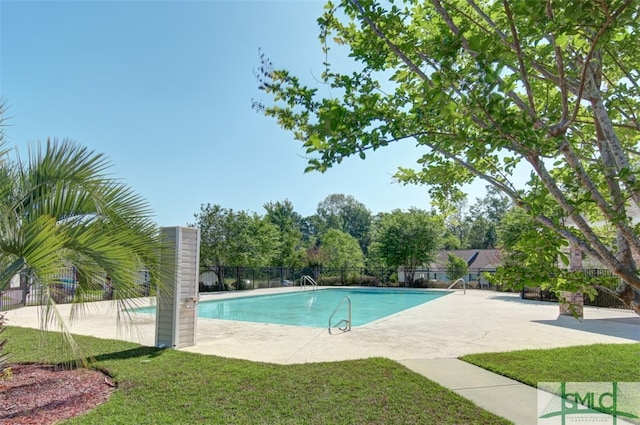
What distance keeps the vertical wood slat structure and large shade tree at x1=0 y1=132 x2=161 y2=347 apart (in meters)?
2.81

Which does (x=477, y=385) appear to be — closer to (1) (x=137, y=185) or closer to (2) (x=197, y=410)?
(2) (x=197, y=410)

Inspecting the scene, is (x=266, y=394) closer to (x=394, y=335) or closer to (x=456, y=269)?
(x=394, y=335)

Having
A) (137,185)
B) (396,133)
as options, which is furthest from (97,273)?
Result: (396,133)

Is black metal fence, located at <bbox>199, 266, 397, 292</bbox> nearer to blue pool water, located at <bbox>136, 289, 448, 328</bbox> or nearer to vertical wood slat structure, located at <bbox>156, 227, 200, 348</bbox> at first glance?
blue pool water, located at <bbox>136, 289, 448, 328</bbox>

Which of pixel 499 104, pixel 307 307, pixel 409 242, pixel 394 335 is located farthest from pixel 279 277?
pixel 499 104

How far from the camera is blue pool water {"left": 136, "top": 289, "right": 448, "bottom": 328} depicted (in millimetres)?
12055

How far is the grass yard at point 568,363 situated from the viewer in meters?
4.70

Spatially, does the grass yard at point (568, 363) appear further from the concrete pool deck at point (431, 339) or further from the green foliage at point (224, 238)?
the green foliage at point (224, 238)

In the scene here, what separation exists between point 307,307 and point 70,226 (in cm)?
1340

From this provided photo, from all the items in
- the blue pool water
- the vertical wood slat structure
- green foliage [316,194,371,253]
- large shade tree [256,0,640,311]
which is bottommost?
the blue pool water

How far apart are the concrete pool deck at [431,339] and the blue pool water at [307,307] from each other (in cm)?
234

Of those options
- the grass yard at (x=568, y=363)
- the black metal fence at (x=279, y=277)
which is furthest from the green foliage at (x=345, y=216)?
the grass yard at (x=568, y=363)

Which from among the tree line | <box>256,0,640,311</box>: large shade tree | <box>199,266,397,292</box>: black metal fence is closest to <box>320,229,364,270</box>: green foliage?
the tree line

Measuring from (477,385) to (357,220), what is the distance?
186 ft
